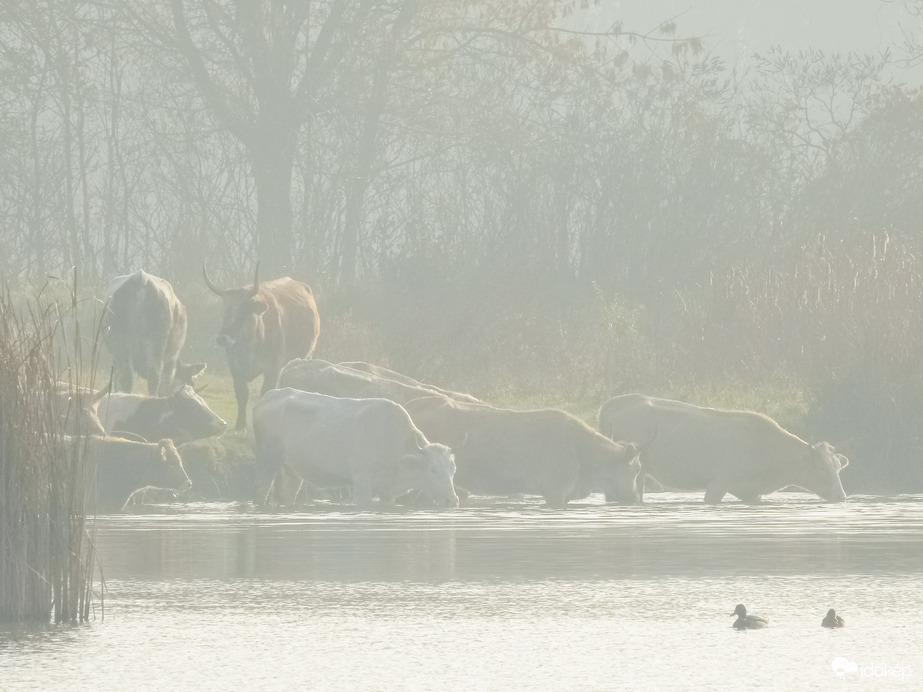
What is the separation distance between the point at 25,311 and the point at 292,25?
23.1 feet

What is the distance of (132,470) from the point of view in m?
17.8

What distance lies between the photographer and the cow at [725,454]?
1927 centimetres

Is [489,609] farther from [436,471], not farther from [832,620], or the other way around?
[436,471]

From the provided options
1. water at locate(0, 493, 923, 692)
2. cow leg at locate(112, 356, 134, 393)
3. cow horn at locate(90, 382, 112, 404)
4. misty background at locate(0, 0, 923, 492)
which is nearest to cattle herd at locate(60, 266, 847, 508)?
cow horn at locate(90, 382, 112, 404)

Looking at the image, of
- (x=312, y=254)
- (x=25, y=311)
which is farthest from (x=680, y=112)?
(x=25, y=311)

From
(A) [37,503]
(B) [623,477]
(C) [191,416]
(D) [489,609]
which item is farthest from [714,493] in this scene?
(A) [37,503]

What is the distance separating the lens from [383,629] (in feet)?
31.8

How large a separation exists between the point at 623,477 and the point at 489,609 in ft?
28.6

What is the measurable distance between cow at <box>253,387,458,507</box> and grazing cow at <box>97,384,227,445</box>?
1.18 meters

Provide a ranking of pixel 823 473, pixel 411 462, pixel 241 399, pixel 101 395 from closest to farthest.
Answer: pixel 101 395 → pixel 411 462 → pixel 823 473 → pixel 241 399

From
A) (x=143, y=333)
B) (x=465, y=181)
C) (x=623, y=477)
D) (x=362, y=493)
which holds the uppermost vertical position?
(x=465, y=181)

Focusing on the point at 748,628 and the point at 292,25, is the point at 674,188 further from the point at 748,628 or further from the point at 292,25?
the point at 748,628

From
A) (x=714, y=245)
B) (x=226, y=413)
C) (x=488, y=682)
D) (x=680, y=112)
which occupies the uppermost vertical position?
(x=680, y=112)

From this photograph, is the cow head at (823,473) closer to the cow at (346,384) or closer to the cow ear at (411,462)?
the cow at (346,384)
